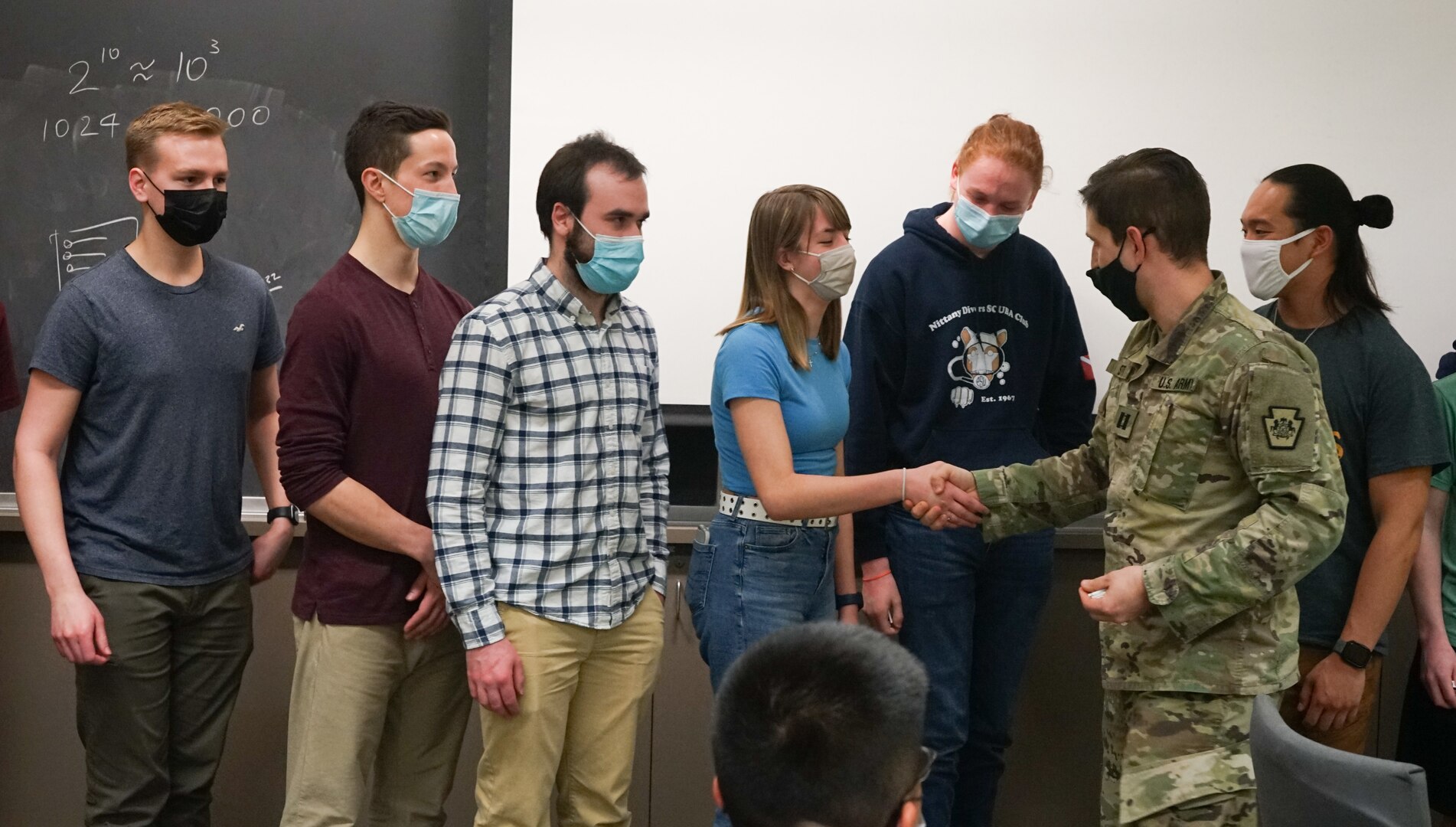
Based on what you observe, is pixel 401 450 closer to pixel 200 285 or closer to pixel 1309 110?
pixel 200 285

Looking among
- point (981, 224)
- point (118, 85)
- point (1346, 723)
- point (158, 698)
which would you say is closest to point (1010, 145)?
point (981, 224)

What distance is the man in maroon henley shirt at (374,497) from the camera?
6.53 feet

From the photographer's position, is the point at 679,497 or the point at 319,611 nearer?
the point at 319,611

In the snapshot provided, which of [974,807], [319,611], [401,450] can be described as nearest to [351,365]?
[401,450]

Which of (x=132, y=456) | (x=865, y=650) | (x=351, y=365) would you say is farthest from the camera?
(x=132, y=456)

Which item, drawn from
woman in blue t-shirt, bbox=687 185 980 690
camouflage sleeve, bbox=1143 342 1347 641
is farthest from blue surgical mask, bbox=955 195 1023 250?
camouflage sleeve, bbox=1143 342 1347 641

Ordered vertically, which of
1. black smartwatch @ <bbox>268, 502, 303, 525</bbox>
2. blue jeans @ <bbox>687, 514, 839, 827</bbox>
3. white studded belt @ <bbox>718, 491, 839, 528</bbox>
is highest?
white studded belt @ <bbox>718, 491, 839, 528</bbox>

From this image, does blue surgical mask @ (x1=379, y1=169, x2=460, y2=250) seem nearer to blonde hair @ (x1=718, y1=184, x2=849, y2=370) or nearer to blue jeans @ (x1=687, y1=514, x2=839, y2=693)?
blonde hair @ (x1=718, y1=184, x2=849, y2=370)

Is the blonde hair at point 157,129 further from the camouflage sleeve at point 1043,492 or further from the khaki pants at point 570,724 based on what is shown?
the camouflage sleeve at point 1043,492

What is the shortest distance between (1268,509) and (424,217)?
4.94ft

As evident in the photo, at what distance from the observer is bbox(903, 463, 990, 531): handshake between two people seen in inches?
88.7

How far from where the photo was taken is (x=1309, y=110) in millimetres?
2992

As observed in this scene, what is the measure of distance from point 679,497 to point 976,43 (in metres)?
1.38

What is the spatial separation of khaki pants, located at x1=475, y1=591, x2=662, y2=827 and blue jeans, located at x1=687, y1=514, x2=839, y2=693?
0.10 meters
